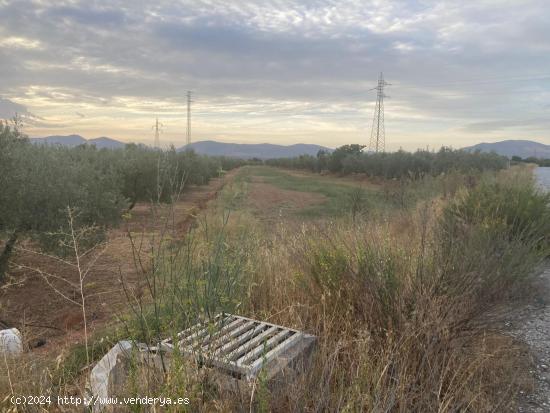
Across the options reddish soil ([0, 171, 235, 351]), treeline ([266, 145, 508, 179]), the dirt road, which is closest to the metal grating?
the dirt road

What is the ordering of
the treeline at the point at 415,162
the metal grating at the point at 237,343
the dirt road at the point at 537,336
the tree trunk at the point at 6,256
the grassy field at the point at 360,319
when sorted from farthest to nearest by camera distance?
the treeline at the point at 415,162
the tree trunk at the point at 6,256
the dirt road at the point at 537,336
the metal grating at the point at 237,343
the grassy field at the point at 360,319

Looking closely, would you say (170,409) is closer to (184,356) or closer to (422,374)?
(184,356)

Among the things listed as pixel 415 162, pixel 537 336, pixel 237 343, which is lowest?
pixel 537 336

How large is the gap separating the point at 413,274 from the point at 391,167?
4179 cm

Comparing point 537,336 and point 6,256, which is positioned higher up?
point 537,336

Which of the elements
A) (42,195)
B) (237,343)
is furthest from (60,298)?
(237,343)

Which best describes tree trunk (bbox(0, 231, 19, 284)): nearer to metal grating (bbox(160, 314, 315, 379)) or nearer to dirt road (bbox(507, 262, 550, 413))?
metal grating (bbox(160, 314, 315, 379))

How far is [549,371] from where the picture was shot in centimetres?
375

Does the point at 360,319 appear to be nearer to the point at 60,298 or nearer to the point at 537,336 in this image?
the point at 537,336

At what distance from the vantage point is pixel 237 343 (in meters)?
3.33

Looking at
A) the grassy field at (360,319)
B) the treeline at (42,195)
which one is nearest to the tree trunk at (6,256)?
the treeline at (42,195)

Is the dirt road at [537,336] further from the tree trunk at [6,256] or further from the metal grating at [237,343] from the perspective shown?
the tree trunk at [6,256]

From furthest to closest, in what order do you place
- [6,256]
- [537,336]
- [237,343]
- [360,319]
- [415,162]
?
1. [415,162]
2. [6,256]
3. [537,336]
4. [360,319]
5. [237,343]

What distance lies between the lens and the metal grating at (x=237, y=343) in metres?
2.84
